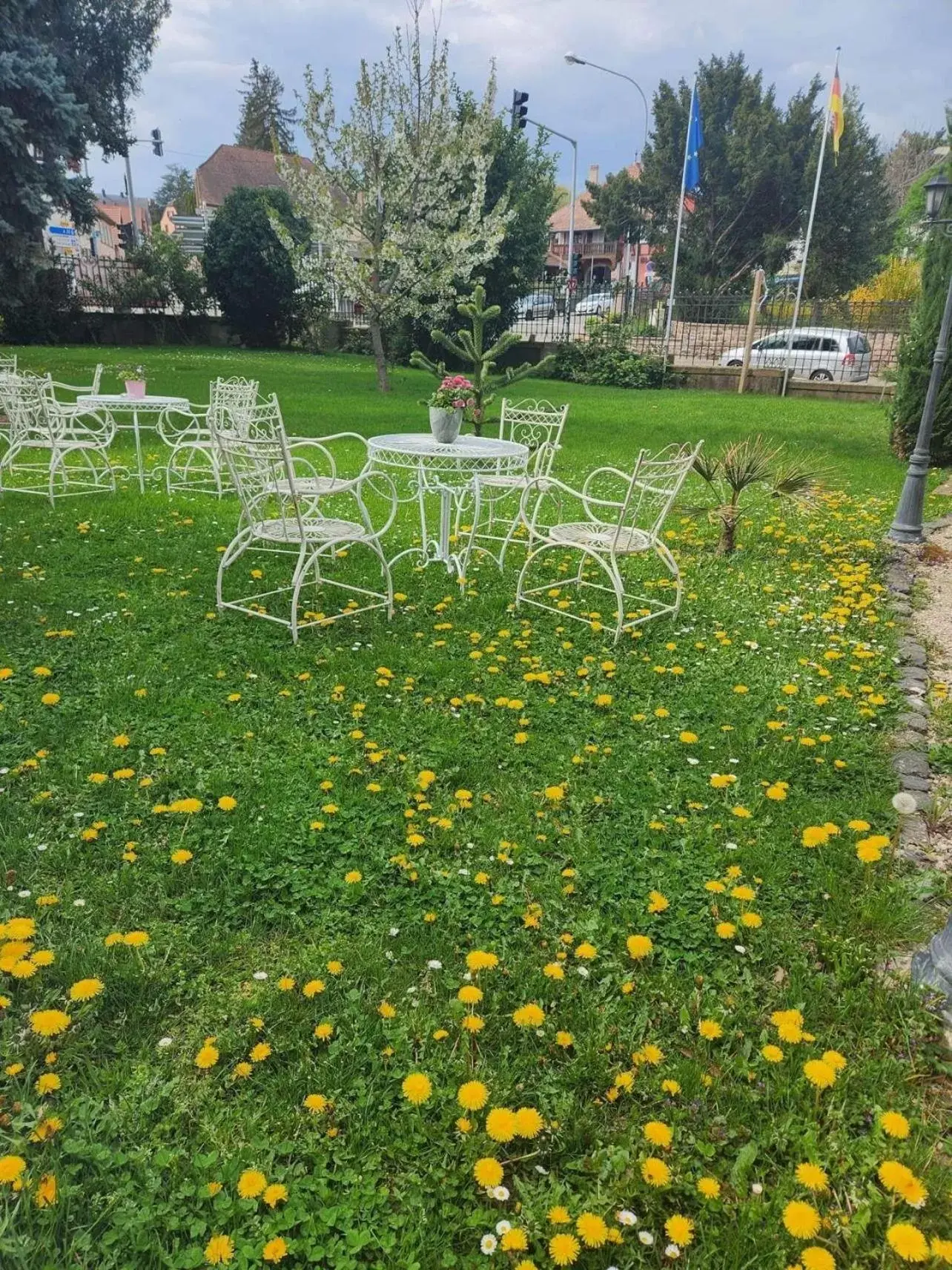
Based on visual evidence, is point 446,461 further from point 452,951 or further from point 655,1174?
point 655,1174

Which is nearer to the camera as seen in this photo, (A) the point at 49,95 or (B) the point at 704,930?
(B) the point at 704,930

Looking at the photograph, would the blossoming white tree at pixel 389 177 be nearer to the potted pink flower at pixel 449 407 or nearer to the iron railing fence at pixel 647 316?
the iron railing fence at pixel 647 316

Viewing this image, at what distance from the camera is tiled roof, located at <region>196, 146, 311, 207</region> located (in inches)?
1795

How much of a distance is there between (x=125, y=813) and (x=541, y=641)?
2277 mm

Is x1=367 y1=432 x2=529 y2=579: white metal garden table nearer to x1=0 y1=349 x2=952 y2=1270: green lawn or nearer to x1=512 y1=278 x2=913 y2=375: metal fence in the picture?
x1=0 y1=349 x2=952 y2=1270: green lawn

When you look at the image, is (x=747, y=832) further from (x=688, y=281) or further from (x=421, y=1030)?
(x=688, y=281)

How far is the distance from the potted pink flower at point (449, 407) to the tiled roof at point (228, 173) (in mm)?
47938

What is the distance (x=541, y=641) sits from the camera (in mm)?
4277

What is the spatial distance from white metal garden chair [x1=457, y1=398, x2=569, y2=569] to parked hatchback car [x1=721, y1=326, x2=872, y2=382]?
1353 centimetres

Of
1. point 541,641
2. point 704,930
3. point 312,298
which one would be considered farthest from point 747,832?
point 312,298

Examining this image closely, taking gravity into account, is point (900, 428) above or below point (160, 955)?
→ above

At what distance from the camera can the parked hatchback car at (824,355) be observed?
1847 cm

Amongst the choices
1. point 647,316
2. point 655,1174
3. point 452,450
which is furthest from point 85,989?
A: point 647,316

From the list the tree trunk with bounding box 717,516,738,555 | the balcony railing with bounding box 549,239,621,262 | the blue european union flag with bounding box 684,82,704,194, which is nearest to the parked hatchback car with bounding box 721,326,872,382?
the blue european union flag with bounding box 684,82,704,194
